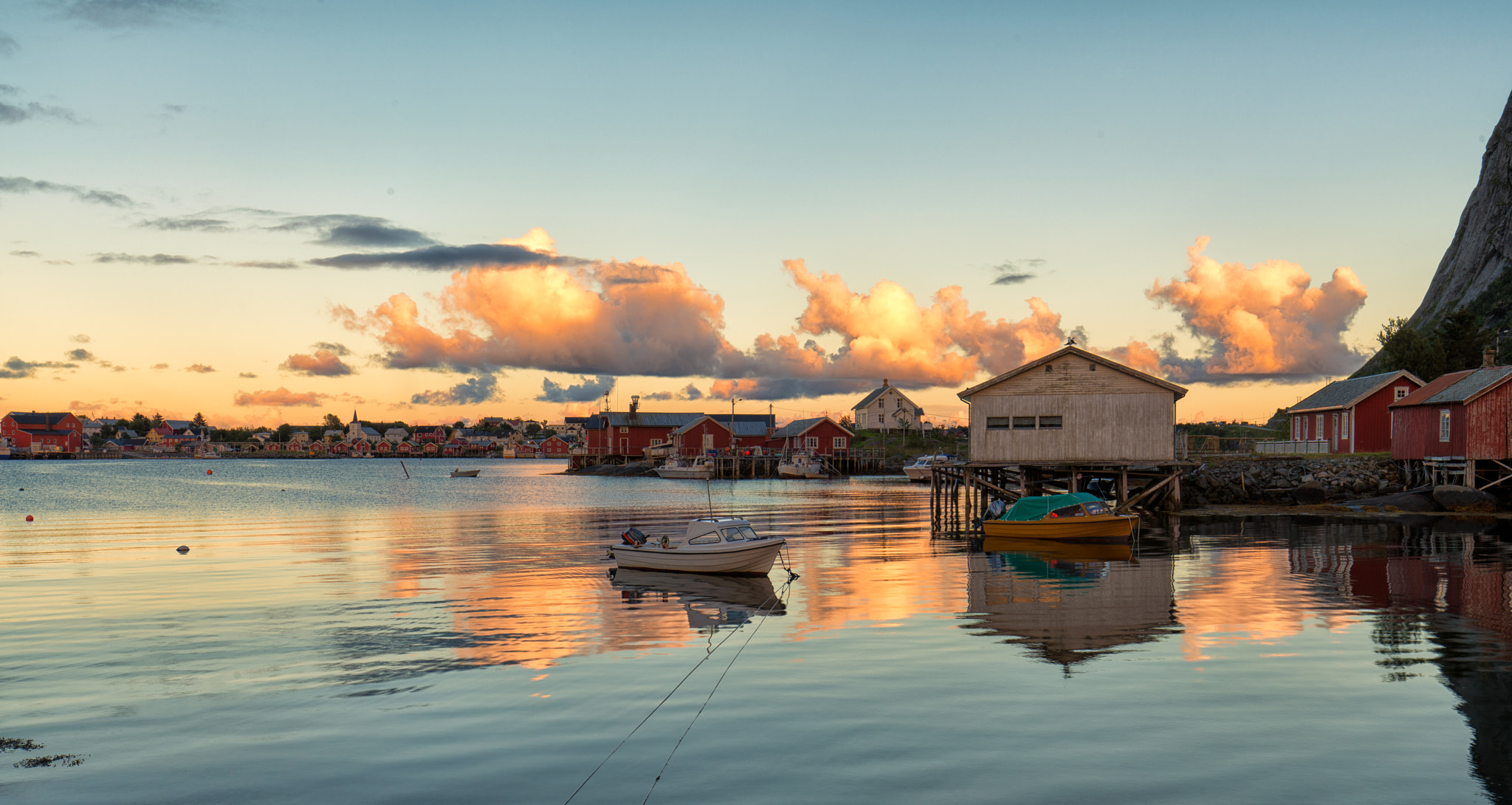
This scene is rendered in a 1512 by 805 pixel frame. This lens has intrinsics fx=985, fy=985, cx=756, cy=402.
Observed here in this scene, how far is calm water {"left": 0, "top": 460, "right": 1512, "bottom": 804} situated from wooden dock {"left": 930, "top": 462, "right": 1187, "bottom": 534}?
13163 mm

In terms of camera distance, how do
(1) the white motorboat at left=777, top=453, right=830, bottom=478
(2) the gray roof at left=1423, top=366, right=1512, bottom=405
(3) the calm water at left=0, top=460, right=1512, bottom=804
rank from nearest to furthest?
(3) the calm water at left=0, top=460, right=1512, bottom=804 < (2) the gray roof at left=1423, top=366, right=1512, bottom=405 < (1) the white motorboat at left=777, top=453, right=830, bottom=478

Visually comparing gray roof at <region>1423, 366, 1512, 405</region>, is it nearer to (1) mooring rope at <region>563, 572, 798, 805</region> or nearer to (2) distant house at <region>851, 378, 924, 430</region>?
(1) mooring rope at <region>563, 572, 798, 805</region>

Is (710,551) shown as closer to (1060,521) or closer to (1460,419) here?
(1060,521)

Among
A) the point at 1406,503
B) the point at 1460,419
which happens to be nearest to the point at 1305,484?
the point at 1406,503

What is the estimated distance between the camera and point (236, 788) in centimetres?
1155

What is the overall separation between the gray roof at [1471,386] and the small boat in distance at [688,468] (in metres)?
80.7

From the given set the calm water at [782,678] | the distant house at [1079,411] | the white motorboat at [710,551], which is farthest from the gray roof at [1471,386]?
the white motorboat at [710,551]

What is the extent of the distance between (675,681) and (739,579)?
1312 centimetres

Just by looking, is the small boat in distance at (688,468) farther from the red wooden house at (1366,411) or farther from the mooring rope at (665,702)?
the mooring rope at (665,702)

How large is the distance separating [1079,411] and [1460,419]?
70.4 ft

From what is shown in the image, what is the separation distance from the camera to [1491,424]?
50.8 metres

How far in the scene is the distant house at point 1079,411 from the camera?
48.5 meters

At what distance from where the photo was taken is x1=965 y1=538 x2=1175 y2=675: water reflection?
19.6 metres

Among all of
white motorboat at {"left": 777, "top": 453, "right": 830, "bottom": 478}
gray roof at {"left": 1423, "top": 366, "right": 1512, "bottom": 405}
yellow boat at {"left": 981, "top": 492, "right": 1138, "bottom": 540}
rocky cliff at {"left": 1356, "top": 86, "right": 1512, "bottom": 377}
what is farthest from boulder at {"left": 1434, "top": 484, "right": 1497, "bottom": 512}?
white motorboat at {"left": 777, "top": 453, "right": 830, "bottom": 478}
